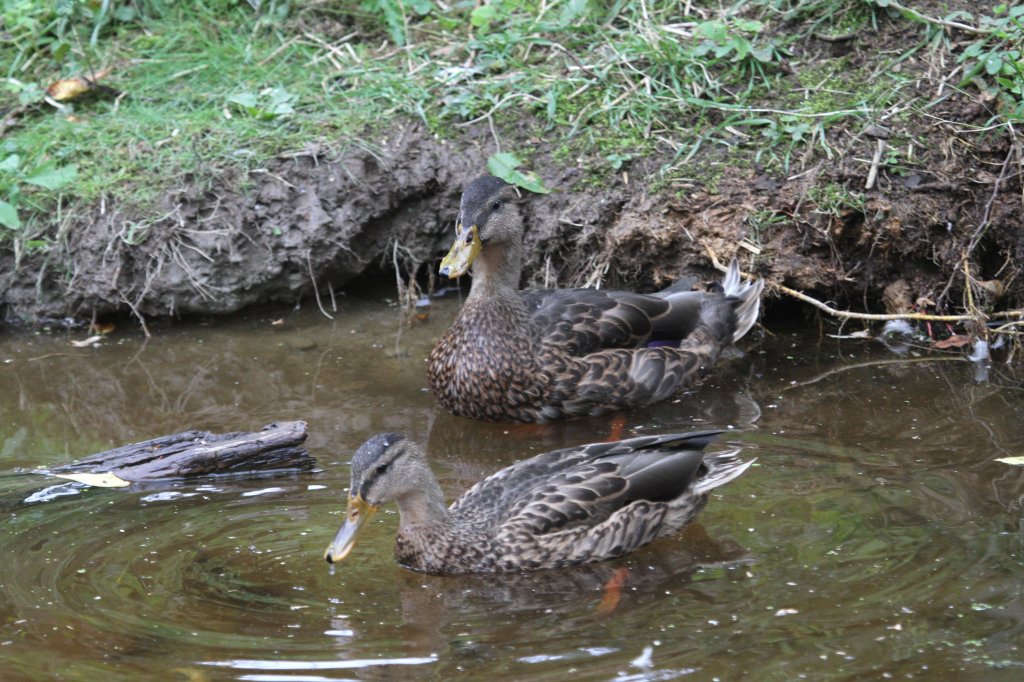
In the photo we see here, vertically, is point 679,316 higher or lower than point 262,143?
lower

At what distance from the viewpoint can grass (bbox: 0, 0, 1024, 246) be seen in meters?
8.40

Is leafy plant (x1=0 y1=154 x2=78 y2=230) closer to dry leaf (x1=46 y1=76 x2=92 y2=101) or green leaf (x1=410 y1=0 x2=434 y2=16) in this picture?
dry leaf (x1=46 y1=76 x2=92 y2=101)

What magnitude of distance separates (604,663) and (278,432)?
2.43m

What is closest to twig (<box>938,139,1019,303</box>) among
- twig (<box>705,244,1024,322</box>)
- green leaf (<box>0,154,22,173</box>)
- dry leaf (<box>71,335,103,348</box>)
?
twig (<box>705,244,1024,322</box>)

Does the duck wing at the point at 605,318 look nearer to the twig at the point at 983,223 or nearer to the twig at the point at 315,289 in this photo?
the twig at the point at 983,223

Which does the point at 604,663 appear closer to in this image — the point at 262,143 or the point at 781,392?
the point at 781,392

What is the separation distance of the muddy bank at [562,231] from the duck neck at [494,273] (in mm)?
817

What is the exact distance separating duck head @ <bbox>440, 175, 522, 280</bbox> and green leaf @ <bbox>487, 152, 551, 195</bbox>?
0.75 metres

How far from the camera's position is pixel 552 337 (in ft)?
24.1

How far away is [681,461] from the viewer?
561cm

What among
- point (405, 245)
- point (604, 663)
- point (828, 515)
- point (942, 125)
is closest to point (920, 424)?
point (828, 515)

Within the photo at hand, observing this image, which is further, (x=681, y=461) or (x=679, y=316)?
(x=679, y=316)

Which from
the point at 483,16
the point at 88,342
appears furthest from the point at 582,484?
the point at 483,16

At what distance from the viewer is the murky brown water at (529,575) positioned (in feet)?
15.0
